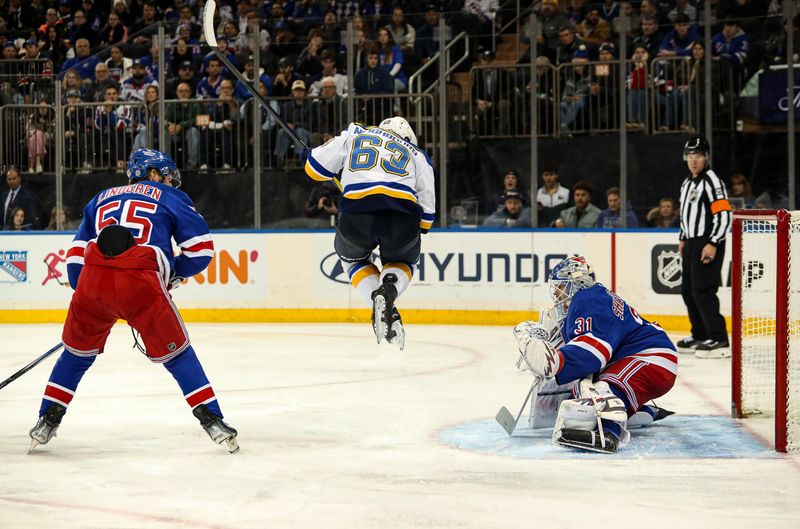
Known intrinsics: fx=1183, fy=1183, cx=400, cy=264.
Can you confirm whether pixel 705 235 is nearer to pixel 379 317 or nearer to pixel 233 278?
pixel 379 317

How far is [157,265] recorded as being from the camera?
4.57 meters

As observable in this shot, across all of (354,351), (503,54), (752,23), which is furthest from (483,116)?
(354,351)

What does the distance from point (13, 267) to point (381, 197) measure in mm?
6218

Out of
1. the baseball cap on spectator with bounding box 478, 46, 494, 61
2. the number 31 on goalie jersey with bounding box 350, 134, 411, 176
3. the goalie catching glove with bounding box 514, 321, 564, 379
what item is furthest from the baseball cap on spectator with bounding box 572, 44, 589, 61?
the goalie catching glove with bounding box 514, 321, 564, 379

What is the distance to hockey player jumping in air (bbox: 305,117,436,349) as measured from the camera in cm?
566

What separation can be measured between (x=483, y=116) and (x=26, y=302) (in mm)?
4509

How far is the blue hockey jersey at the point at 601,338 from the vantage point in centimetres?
469

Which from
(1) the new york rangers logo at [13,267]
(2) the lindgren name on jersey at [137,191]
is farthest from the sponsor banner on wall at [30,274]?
(2) the lindgren name on jersey at [137,191]

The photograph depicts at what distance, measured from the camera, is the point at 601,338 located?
4.73 meters

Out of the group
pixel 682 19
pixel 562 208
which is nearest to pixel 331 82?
pixel 562 208

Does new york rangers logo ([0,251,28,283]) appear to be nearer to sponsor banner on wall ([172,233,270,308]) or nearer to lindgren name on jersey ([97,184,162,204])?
sponsor banner on wall ([172,233,270,308])

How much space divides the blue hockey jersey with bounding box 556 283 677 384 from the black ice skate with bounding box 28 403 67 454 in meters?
1.99

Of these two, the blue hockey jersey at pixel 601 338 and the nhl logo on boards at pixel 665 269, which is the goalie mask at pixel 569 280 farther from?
the nhl logo on boards at pixel 665 269

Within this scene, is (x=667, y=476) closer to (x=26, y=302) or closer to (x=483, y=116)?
(x=483, y=116)
